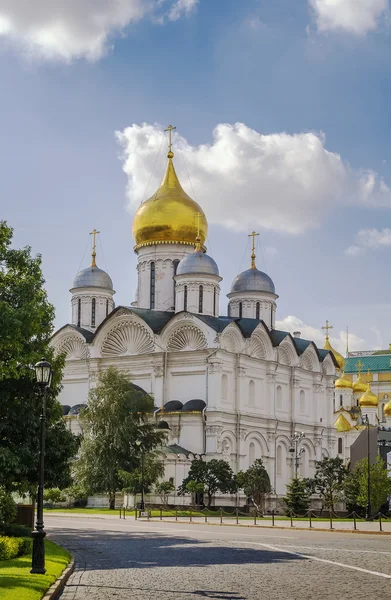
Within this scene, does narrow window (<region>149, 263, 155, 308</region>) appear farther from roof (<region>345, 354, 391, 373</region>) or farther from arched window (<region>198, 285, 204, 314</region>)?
roof (<region>345, 354, 391, 373</region>)

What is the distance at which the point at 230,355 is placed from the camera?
65250mm

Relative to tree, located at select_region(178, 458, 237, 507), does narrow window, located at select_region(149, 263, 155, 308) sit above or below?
above

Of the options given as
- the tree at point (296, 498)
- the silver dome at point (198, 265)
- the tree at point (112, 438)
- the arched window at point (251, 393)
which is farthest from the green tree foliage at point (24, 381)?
the arched window at point (251, 393)

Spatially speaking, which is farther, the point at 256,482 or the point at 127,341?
the point at 127,341

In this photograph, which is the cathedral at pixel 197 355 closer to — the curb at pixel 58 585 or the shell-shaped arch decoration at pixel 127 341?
the shell-shaped arch decoration at pixel 127 341

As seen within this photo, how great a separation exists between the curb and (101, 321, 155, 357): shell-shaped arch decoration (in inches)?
1918

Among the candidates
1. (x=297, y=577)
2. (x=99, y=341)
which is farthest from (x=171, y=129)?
(x=297, y=577)

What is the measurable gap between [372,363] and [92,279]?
187ft

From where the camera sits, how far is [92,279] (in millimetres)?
74500

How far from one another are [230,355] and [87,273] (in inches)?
618

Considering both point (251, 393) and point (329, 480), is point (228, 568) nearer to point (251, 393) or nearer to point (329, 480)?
point (329, 480)

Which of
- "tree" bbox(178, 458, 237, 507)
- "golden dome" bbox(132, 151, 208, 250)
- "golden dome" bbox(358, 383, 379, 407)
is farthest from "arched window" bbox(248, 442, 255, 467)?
"golden dome" bbox(358, 383, 379, 407)

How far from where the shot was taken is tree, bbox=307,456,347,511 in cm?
6231

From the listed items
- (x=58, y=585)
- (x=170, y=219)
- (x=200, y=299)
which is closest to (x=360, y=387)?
(x=170, y=219)
